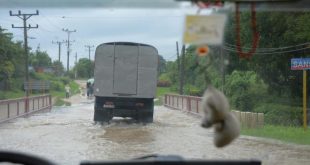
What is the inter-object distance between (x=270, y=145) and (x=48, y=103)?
2485 centimetres

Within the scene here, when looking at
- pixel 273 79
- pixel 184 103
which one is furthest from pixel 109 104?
pixel 184 103

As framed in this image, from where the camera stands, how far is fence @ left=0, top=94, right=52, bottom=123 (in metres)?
24.5

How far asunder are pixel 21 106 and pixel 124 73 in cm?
706

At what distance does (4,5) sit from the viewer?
3906mm

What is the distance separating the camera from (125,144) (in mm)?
16422

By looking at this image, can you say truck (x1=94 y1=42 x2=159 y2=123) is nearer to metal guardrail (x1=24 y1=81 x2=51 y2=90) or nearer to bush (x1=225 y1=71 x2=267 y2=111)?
bush (x1=225 y1=71 x2=267 y2=111)

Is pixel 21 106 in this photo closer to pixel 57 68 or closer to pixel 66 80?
pixel 66 80

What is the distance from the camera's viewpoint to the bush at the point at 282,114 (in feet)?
82.9

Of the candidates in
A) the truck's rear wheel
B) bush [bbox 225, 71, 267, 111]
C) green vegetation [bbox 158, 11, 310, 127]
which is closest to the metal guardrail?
green vegetation [bbox 158, 11, 310, 127]

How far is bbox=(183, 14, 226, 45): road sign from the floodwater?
743cm

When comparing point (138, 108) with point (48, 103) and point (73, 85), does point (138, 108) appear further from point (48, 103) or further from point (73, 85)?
point (73, 85)

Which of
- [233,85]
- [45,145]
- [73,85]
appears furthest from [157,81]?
[73,85]

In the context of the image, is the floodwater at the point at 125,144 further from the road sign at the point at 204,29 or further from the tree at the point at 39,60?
the tree at the point at 39,60

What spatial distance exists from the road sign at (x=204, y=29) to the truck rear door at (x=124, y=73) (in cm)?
2084
